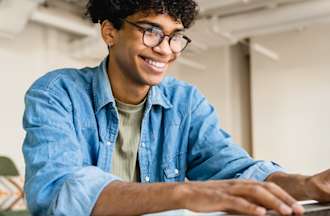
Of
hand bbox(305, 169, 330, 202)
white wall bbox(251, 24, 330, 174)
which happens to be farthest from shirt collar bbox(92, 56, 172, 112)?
white wall bbox(251, 24, 330, 174)

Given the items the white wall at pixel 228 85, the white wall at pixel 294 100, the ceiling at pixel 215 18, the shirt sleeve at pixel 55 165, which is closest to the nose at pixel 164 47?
the shirt sleeve at pixel 55 165

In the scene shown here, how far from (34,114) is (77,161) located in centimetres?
15

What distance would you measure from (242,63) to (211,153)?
340cm

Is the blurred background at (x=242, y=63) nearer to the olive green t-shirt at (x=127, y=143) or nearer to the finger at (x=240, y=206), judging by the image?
the olive green t-shirt at (x=127, y=143)

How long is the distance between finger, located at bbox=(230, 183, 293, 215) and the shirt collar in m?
0.52

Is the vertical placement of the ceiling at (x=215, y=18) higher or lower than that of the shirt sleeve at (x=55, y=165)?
higher

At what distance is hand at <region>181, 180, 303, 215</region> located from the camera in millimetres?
560

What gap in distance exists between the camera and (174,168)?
1117 mm

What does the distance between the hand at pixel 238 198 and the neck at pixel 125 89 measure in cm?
52

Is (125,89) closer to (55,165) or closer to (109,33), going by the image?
(109,33)

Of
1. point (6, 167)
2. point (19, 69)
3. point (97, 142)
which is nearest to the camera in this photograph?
point (97, 142)

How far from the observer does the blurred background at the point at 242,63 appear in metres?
3.17

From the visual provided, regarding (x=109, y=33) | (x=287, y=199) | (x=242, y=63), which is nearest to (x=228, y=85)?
(x=242, y=63)

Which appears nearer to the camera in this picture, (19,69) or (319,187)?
(319,187)
